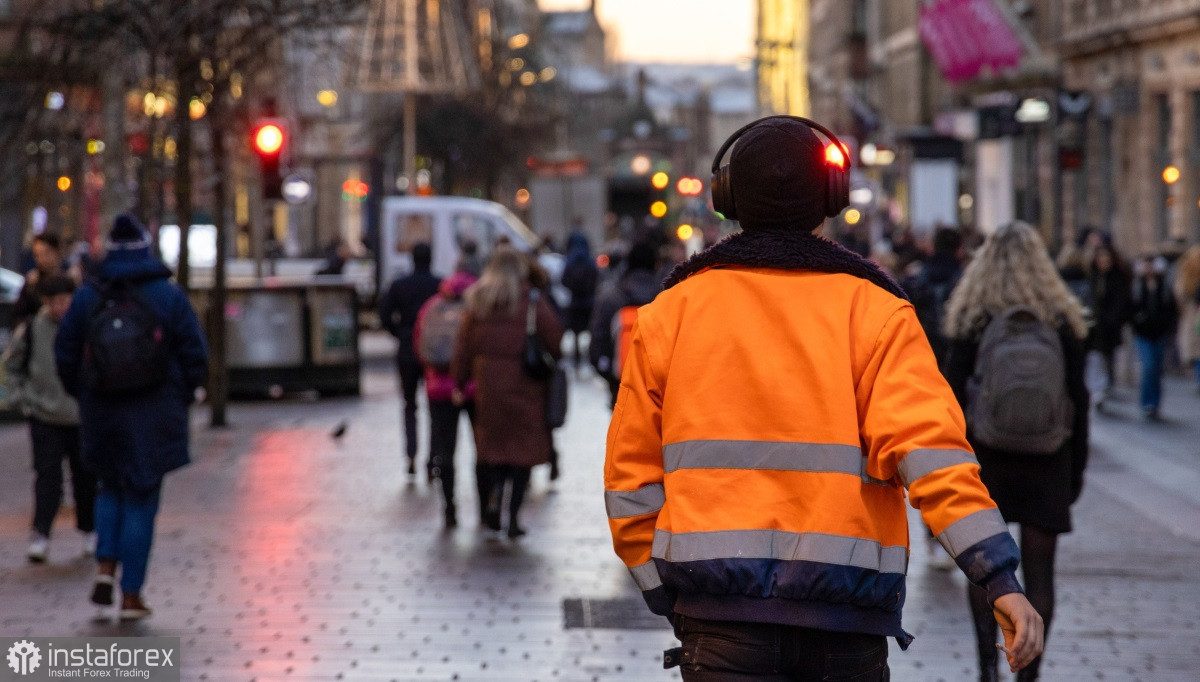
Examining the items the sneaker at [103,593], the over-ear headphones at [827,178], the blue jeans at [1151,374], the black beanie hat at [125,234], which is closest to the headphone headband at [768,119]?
the over-ear headphones at [827,178]

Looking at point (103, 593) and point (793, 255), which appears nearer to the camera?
point (793, 255)

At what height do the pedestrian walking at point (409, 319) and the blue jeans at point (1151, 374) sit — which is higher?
the pedestrian walking at point (409, 319)

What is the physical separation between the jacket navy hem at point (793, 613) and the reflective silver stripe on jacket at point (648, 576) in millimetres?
103

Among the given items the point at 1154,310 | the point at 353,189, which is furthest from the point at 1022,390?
the point at 353,189

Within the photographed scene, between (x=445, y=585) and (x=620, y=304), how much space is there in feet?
8.28

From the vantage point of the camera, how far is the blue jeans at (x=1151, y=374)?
656 inches

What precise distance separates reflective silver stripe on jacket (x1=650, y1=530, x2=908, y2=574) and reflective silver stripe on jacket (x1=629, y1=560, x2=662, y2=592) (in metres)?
0.12

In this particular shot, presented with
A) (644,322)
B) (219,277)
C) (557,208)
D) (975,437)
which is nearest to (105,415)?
(975,437)

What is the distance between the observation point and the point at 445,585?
8.90 meters

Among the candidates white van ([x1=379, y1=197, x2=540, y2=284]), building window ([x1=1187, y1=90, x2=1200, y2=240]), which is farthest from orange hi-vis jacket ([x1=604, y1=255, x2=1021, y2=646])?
white van ([x1=379, y1=197, x2=540, y2=284])

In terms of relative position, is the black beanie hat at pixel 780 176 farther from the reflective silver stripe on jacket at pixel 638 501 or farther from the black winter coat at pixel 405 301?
the black winter coat at pixel 405 301

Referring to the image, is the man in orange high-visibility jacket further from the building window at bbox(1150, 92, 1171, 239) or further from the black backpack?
the building window at bbox(1150, 92, 1171, 239)

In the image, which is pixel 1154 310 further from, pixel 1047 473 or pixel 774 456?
pixel 774 456

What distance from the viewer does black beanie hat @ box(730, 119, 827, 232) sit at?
3.59 metres
